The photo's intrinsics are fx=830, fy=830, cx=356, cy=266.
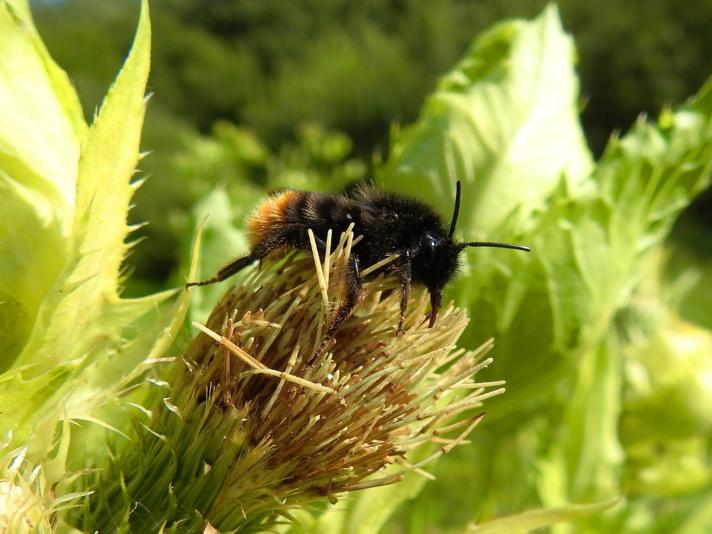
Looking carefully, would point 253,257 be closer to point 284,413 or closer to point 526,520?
point 284,413

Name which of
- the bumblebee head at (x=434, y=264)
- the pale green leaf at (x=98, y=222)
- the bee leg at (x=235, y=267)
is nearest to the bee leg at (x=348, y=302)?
the bumblebee head at (x=434, y=264)

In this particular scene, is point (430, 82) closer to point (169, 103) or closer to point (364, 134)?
point (364, 134)

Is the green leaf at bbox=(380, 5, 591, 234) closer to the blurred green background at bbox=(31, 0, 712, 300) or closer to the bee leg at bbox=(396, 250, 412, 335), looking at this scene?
the bee leg at bbox=(396, 250, 412, 335)

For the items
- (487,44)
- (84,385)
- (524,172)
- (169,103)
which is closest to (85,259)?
(84,385)

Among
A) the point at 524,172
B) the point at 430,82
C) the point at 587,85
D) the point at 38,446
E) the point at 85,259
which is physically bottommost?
the point at 38,446

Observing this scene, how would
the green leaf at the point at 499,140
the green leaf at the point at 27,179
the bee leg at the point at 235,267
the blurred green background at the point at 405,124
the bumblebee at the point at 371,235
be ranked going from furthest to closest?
1. the blurred green background at the point at 405,124
2. the green leaf at the point at 499,140
3. the bee leg at the point at 235,267
4. the bumblebee at the point at 371,235
5. the green leaf at the point at 27,179

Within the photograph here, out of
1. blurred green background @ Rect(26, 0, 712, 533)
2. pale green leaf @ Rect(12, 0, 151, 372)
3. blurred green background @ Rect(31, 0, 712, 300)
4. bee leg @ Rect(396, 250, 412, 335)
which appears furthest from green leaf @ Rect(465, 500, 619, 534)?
blurred green background @ Rect(31, 0, 712, 300)

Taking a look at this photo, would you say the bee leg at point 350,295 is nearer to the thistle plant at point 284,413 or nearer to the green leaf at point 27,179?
the thistle plant at point 284,413
